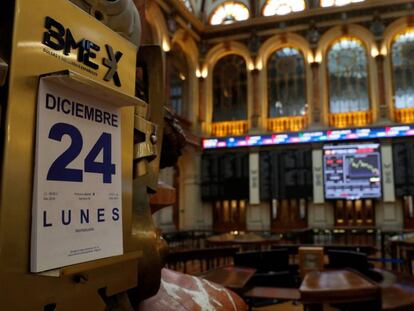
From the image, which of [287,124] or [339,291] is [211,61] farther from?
[339,291]

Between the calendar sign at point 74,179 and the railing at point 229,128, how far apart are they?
1538 cm

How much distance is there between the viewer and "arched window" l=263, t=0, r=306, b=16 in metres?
16.3

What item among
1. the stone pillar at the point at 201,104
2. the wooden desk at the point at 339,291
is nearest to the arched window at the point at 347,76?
the stone pillar at the point at 201,104

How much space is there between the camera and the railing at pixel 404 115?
565 inches

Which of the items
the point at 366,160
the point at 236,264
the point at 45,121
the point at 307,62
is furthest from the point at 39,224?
the point at 307,62

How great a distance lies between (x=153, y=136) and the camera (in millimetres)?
828

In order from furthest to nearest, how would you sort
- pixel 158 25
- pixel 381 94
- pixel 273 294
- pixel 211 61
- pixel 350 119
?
pixel 211 61
pixel 350 119
pixel 381 94
pixel 158 25
pixel 273 294

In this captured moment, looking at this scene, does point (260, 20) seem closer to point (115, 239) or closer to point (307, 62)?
point (307, 62)

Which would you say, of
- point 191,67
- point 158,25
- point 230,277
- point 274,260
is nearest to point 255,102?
point 191,67

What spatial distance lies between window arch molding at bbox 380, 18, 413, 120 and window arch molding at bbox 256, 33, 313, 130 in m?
2.59

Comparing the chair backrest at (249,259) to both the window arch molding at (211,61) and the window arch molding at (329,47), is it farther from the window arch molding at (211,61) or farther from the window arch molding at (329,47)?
the window arch molding at (211,61)

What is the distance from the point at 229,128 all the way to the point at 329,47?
15.8ft

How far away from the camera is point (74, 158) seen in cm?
62

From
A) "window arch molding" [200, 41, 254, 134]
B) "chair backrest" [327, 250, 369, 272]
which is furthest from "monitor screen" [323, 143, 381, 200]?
"chair backrest" [327, 250, 369, 272]
